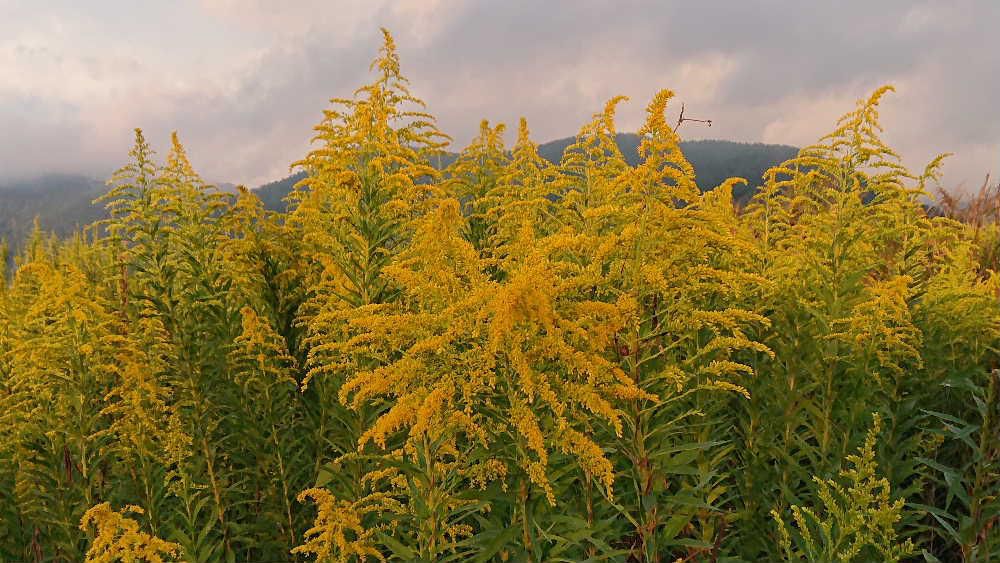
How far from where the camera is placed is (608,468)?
2594 mm

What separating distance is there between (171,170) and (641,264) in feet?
14.8

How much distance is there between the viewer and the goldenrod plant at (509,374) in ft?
9.68

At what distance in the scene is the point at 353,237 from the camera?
170 inches

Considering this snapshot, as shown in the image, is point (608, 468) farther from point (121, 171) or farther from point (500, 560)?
point (121, 171)

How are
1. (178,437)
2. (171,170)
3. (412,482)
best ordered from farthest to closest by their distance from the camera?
(171,170), (178,437), (412,482)

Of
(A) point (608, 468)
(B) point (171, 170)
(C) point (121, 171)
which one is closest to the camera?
A: (A) point (608, 468)

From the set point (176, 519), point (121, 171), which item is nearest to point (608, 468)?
point (176, 519)

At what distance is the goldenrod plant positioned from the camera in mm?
2951

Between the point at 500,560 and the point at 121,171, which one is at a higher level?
the point at 121,171

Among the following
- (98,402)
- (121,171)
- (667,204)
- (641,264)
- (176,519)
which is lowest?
(176,519)

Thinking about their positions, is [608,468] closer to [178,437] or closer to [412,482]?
[412,482]

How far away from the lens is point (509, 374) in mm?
2723

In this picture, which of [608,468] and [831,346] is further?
[831,346]

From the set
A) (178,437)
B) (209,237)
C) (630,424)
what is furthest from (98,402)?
(630,424)
